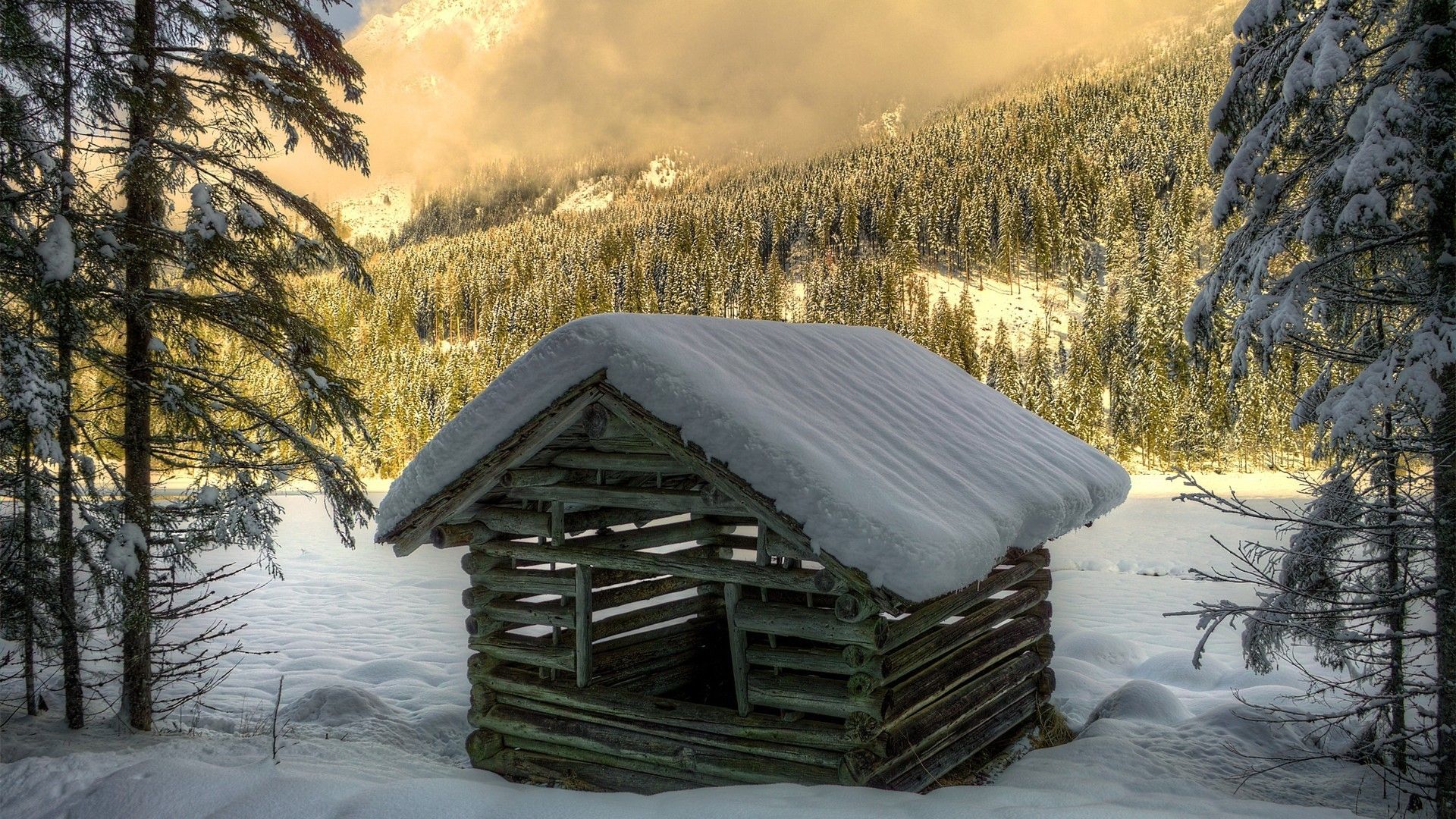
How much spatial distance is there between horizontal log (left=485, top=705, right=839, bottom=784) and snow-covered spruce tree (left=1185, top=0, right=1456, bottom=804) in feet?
11.8

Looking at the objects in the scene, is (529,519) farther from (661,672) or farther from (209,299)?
(209,299)

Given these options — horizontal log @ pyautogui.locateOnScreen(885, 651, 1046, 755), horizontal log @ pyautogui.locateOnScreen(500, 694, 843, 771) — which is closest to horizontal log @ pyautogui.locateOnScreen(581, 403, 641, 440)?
horizontal log @ pyautogui.locateOnScreen(500, 694, 843, 771)

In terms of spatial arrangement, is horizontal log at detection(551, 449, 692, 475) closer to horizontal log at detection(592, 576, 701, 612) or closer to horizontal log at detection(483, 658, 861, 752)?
horizontal log at detection(592, 576, 701, 612)

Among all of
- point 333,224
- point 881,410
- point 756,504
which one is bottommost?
point 756,504

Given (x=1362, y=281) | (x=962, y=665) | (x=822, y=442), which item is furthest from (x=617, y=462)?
(x=1362, y=281)

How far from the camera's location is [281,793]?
5.30 meters

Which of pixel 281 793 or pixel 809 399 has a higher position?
pixel 809 399

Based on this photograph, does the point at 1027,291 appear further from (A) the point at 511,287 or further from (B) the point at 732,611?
(B) the point at 732,611

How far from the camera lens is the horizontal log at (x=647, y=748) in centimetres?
621

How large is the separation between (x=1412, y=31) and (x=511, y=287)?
113m

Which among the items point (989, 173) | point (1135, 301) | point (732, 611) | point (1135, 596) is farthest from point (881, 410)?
point (989, 173)

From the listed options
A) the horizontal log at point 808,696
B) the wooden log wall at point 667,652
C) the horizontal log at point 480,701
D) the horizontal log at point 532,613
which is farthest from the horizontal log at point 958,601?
the horizontal log at point 480,701

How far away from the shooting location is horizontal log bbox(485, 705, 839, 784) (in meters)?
6.21

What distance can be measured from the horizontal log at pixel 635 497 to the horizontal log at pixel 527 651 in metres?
1.35
